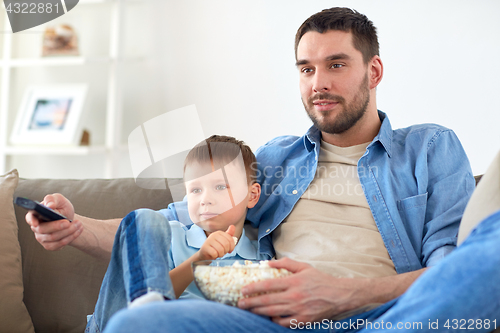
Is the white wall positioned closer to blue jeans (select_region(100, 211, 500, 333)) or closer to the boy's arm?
the boy's arm

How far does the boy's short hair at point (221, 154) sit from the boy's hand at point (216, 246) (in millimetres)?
226

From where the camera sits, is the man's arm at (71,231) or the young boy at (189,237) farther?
the man's arm at (71,231)

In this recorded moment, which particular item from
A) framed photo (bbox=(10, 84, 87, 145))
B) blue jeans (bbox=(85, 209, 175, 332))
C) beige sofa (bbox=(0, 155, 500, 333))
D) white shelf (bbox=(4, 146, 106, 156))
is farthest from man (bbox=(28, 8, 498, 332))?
framed photo (bbox=(10, 84, 87, 145))

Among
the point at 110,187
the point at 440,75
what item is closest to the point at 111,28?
the point at 110,187

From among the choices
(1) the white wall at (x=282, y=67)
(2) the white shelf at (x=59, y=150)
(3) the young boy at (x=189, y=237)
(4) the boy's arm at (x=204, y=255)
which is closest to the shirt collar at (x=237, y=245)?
(3) the young boy at (x=189, y=237)

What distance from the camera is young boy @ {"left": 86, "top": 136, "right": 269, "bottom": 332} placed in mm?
783

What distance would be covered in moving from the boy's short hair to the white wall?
2.55 ft

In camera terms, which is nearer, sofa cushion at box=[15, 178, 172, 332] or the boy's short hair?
the boy's short hair

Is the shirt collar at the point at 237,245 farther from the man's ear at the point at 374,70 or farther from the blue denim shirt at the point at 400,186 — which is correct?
the man's ear at the point at 374,70

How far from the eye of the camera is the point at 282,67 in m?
2.00

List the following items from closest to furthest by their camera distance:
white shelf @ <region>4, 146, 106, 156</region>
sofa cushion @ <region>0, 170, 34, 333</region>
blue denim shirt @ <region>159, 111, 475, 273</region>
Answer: blue denim shirt @ <region>159, 111, 475, 273</region>, sofa cushion @ <region>0, 170, 34, 333</region>, white shelf @ <region>4, 146, 106, 156</region>

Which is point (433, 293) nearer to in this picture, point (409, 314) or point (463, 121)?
point (409, 314)

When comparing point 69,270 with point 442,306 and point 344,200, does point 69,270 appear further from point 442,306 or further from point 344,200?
point 442,306

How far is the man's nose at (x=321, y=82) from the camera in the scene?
4.13 feet
